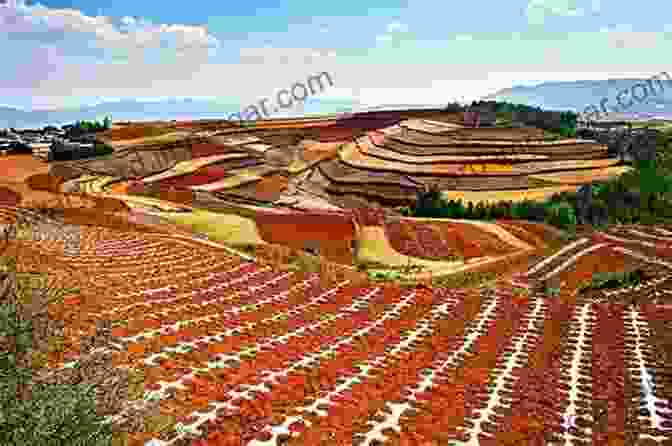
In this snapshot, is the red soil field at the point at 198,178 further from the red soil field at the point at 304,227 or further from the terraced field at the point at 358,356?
the terraced field at the point at 358,356

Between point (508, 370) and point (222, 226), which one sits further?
point (222, 226)

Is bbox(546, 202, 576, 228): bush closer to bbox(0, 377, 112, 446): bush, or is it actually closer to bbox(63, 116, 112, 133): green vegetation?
bbox(0, 377, 112, 446): bush

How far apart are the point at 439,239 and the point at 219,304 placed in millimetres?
29495

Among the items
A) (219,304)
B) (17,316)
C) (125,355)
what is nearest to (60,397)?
(17,316)

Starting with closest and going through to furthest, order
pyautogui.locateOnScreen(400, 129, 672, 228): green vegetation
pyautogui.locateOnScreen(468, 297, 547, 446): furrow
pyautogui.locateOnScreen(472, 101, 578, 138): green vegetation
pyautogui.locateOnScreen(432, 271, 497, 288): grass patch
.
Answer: pyautogui.locateOnScreen(468, 297, 547, 446): furrow < pyautogui.locateOnScreen(432, 271, 497, 288): grass patch < pyautogui.locateOnScreen(400, 129, 672, 228): green vegetation < pyautogui.locateOnScreen(472, 101, 578, 138): green vegetation

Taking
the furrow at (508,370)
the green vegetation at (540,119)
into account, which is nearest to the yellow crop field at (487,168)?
the green vegetation at (540,119)

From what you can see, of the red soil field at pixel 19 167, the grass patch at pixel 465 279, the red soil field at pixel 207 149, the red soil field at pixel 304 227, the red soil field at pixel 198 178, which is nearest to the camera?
the grass patch at pixel 465 279

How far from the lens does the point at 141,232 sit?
1155 inches

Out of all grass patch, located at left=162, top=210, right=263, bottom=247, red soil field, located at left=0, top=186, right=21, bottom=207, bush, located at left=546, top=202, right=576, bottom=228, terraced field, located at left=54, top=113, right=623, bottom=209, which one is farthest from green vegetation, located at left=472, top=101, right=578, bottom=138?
→ red soil field, located at left=0, top=186, right=21, bottom=207

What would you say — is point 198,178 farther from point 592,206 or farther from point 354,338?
point 354,338

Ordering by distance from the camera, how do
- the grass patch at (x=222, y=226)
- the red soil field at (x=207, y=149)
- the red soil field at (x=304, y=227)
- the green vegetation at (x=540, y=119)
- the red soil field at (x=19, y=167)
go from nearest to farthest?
1. the grass patch at (x=222, y=226)
2. the red soil field at (x=304, y=227)
3. the red soil field at (x=19, y=167)
4. the red soil field at (x=207, y=149)
5. the green vegetation at (x=540, y=119)

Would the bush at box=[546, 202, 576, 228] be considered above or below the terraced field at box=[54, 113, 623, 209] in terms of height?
below

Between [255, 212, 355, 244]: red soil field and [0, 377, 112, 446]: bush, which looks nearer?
[0, 377, 112, 446]: bush

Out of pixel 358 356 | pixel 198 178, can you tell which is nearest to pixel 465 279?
pixel 358 356
